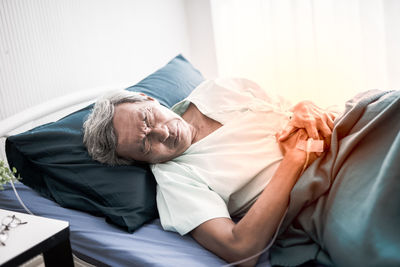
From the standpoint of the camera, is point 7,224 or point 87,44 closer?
point 7,224

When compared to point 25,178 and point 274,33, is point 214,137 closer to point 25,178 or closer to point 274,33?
point 25,178

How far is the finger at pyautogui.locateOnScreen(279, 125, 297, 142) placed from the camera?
1.23 m

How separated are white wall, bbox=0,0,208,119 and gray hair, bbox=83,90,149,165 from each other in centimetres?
46

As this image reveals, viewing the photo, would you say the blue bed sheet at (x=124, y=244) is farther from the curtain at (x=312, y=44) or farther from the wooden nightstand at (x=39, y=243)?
the curtain at (x=312, y=44)

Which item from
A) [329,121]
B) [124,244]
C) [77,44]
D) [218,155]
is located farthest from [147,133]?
[77,44]

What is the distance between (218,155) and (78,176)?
19.7 inches

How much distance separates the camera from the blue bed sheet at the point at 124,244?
100cm

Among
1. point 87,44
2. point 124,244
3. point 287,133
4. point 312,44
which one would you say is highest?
point 87,44

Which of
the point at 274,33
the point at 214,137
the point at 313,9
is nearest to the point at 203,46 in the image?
the point at 274,33

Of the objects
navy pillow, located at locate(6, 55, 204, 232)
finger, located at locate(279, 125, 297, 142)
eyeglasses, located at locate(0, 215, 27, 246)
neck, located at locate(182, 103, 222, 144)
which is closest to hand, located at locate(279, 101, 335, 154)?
finger, located at locate(279, 125, 297, 142)

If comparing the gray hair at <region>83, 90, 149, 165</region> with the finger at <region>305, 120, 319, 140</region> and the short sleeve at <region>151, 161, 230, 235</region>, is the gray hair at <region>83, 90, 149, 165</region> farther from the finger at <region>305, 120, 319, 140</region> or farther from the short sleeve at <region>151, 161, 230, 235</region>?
the finger at <region>305, 120, 319, 140</region>

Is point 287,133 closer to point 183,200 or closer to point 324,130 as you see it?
point 324,130

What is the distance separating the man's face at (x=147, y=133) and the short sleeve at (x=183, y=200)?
0.06 m

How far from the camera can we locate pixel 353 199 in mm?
931
